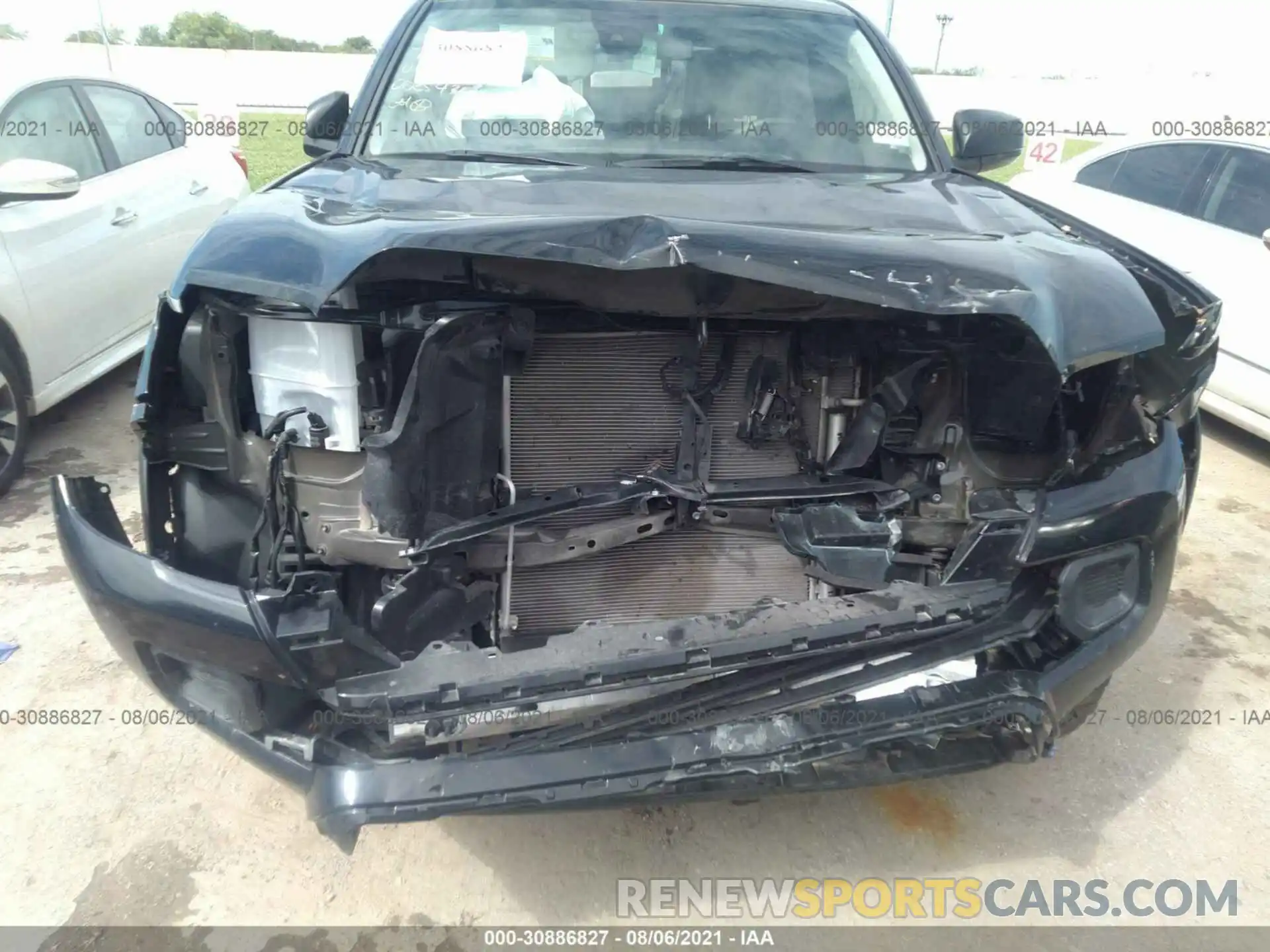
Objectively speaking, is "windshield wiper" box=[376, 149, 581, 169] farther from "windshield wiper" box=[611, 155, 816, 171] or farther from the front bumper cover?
the front bumper cover

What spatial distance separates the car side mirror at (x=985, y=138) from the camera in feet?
9.79

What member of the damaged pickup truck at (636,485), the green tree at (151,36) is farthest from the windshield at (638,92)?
the green tree at (151,36)

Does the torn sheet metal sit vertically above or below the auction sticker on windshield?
below

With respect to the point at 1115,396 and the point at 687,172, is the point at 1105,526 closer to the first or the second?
the point at 1115,396

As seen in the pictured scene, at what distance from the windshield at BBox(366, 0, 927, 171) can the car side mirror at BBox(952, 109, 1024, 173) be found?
0.23m

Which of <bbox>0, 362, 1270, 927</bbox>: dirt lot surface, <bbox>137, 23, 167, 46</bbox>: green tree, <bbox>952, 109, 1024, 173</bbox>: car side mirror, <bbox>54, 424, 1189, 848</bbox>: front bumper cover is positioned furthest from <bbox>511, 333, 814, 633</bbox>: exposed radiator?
<bbox>137, 23, 167, 46</bbox>: green tree

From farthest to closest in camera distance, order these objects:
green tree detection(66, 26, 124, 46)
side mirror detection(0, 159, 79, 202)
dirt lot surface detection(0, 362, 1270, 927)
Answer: green tree detection(66, 26, 124, 46) → side mirror detection(0, 159, 79, 202) → dirt lot surface detection(0, 362, 1270, 927)

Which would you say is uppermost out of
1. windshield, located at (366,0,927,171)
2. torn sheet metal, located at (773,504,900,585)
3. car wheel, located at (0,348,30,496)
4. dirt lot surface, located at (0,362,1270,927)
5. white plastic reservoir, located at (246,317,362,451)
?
windshield, located at (366,0,927,171)

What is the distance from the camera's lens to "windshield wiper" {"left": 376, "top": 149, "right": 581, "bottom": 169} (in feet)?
8.18

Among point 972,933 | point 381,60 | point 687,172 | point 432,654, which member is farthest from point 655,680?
point 381,60

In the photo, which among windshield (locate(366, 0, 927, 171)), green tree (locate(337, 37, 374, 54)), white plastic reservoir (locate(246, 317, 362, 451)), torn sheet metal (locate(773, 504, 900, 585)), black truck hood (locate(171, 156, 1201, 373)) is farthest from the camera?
green tree (locate(337, 37, 374, 54))

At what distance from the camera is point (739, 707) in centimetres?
177

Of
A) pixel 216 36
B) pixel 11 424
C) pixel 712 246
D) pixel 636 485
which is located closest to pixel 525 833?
pixel 636 485

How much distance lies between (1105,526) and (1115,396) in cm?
29
